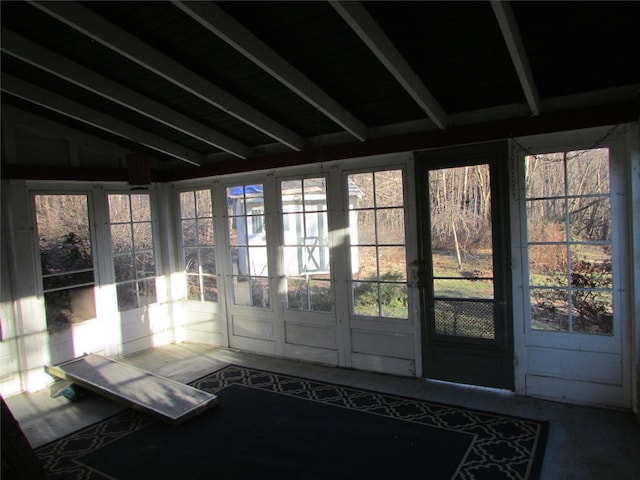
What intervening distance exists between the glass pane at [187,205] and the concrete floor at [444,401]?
1.85 m

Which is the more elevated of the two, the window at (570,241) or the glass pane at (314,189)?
the glass pane at (314,189)

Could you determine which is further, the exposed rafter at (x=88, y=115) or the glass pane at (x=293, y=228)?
the glass pane at (x=293, y=228)

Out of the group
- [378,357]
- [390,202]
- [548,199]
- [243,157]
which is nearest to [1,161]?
[243,157]

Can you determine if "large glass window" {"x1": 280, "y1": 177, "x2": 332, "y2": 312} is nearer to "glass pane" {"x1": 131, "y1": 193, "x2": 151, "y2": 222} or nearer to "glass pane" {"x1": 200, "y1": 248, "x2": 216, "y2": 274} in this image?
"glass pane" {"x1": 200, "y1": 248, "x2": 216, "y2": 274}

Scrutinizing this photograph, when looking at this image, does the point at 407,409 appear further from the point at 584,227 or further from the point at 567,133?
the point at 567,133

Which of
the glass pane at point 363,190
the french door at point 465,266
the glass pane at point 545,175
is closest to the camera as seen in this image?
the glass pane at point 545,175

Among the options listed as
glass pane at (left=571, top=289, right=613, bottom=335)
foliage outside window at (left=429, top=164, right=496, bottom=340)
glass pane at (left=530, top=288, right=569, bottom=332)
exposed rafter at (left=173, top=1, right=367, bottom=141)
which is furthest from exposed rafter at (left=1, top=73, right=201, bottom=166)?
glass pane at (left=571, top=289, right=613, bottom=335)

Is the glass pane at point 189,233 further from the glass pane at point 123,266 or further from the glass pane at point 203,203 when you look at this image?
the glass pane at point 123,266

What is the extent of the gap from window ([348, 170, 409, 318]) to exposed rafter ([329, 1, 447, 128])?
93 cm

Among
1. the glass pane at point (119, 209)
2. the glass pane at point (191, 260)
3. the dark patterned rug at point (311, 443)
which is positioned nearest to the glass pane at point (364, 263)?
Result: the dark patterned rug at point (311, 443)

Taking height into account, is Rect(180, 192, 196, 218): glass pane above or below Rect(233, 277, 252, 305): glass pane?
above

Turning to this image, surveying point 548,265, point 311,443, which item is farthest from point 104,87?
point 548,265

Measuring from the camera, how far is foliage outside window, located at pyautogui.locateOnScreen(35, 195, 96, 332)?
5.15 metres

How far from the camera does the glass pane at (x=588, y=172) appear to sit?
12.0ft
